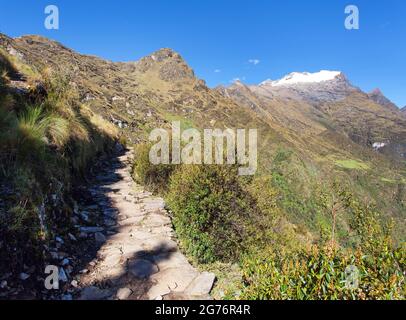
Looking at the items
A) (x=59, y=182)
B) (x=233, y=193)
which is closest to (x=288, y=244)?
(x=233, y=193)

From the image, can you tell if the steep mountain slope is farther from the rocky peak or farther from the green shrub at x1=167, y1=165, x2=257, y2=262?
the green shrub at x1=167, y1=165, x2=257, y2=262

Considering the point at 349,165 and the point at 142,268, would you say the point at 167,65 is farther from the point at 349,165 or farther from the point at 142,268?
the point at 142,268

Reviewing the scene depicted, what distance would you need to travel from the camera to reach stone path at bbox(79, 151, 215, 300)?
4.25 meters

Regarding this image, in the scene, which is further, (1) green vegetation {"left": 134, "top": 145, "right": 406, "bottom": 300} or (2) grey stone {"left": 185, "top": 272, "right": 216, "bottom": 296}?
(2) grey stone {"left": 185, "top": 272, "right": 216, "bottom": 296}

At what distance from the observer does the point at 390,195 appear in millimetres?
137000

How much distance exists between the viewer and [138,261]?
5113mm

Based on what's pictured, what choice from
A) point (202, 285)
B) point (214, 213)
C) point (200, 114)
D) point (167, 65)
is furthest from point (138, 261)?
point (167, 65)

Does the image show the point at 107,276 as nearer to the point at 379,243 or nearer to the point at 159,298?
the point at 159,298

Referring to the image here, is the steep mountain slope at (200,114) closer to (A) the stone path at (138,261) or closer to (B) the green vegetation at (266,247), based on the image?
(A) the stone path at (138,261)

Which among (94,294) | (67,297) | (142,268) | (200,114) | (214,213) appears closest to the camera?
(67,297)

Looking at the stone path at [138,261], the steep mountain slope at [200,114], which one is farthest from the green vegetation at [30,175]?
the steep mountain slope at [200,114]

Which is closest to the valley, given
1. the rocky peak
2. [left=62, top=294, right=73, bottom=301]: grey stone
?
[left=62, top=294, right=73, bottom=301]: grey stone
